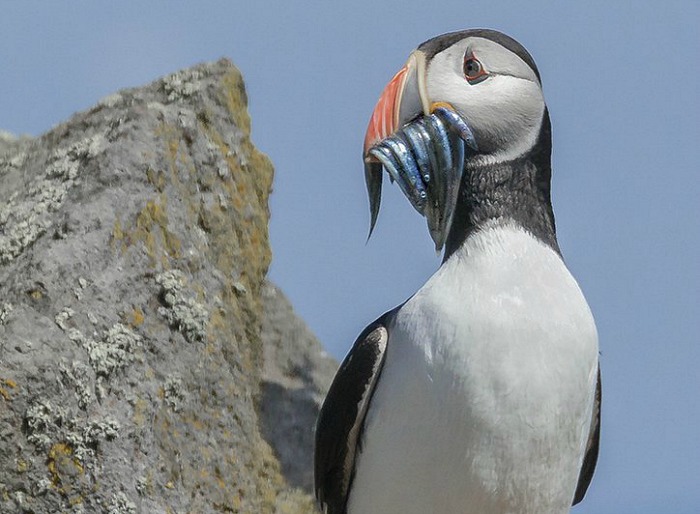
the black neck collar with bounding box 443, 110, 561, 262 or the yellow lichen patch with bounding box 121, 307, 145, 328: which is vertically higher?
the black neck collar with bounding box 443, 110, 561, 262

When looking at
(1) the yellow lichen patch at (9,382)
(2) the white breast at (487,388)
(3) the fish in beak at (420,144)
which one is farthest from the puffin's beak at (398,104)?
(1) the yellow lichen patch at (9,382)

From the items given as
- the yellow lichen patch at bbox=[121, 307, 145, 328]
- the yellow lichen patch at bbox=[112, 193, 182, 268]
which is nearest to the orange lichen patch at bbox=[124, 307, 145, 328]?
the yellow lichen patch at bbox=[121, 307, 145, 328]

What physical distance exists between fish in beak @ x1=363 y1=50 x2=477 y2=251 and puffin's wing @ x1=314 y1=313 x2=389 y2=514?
0.44m

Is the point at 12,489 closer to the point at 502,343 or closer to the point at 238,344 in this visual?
the point at 238,344

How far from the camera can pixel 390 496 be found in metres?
5.16

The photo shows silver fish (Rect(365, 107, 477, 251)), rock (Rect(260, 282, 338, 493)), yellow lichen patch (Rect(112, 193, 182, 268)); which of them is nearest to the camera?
silver fish (Rect(365, 107, 477, 251))

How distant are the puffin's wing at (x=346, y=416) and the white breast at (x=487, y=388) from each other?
8cm

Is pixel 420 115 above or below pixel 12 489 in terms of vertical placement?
above

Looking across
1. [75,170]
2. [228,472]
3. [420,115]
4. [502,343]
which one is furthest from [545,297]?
[75,170]

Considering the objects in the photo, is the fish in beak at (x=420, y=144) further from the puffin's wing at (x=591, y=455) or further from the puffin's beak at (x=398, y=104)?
the puffin's wing at (x=591, y=455)

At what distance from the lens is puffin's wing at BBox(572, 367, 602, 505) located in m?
5.58

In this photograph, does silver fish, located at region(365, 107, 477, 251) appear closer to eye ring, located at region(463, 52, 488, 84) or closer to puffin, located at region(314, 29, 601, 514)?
puffin, located at region(314, 29, 601, 514)

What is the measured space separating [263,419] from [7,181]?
1647 mm

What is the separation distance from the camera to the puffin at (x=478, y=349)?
16.3ft
